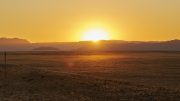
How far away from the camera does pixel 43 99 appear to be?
20.8m

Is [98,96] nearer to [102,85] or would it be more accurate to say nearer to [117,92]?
[117,92]

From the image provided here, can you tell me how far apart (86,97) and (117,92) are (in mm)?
2089

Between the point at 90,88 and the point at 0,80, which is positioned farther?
the point at 0,80

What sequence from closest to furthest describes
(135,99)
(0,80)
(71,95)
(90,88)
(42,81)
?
(135,99)
(71,95)
(90,88)
(42,81)
(0,80)

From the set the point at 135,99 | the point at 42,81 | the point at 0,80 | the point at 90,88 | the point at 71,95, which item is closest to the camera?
the point at 135,99

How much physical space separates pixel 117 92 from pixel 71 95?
2301 millimetres

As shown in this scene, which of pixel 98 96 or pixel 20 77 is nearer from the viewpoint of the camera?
pixel 98 96

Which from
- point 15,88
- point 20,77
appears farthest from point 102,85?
point 20,77

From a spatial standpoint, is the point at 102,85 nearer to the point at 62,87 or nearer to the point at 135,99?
the point at 62,87

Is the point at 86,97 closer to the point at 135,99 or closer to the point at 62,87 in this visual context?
the point at 135,99

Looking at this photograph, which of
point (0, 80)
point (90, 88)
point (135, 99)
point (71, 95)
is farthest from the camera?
point (0, 80)

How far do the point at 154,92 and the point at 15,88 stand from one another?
306 inches

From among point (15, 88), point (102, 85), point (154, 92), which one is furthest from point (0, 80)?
point (154, 92)

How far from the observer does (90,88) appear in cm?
2439
